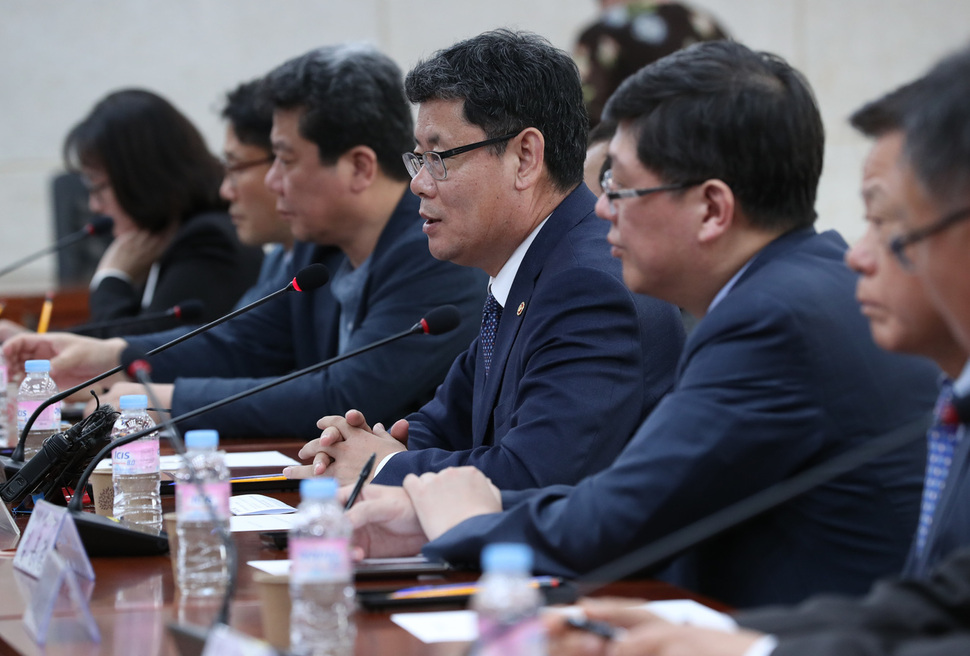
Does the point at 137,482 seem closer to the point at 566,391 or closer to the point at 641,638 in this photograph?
the point at 566,391

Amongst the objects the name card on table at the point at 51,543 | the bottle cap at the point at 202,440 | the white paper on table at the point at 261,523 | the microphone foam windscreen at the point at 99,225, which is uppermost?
the microphone foam windscreen at the point at 99,225

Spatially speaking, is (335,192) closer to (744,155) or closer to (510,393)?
(510,393)

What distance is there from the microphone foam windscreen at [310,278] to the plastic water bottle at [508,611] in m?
1.24

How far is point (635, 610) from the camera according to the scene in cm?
104

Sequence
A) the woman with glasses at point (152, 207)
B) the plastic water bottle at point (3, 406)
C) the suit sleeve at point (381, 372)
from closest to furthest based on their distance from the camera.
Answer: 1. the suit sleeve at point (381, 372)
2. the plastic water bottle at point (3, 406)
3. the woman with glasses at point (152, 207)

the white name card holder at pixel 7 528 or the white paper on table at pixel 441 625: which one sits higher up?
the white name card holder at pixel 7 528

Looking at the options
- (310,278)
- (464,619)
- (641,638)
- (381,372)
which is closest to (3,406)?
(381,372)

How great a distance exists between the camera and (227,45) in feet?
20.3

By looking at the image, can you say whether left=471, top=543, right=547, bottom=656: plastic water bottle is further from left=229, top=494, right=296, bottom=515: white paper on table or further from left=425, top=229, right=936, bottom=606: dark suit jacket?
left=229, top=494, right=296, bottom=515: white paper on table

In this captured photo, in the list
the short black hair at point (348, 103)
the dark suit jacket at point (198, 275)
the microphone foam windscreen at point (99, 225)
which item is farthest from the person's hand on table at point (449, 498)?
the microphone foam windscreen at point (99, 225)

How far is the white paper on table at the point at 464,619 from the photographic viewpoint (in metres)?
1.15

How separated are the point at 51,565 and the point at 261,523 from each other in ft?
1.51

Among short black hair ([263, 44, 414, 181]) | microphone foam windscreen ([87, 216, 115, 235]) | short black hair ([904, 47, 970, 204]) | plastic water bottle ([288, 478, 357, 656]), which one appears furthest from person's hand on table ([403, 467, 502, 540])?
microphone foam windscreen ([87, 216, 115, 235])

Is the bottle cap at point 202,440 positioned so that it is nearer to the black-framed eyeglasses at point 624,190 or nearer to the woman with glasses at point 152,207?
the black-framed eyeglasses at point 624,190
